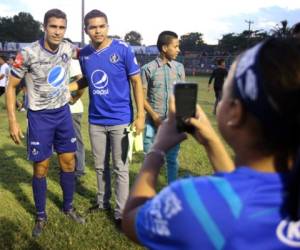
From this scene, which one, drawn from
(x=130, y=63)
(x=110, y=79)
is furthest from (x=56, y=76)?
(x=130, y=63)

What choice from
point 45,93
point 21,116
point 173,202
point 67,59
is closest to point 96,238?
point 45,93

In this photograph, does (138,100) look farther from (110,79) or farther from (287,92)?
(287,92)

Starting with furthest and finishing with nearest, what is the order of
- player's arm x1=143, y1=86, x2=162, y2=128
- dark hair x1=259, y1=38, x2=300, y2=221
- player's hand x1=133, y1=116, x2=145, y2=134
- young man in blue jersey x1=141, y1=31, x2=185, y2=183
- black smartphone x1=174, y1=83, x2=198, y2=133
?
young man in blue jersey x1=141, y1=31, x2=185, y2=183 < player's arm x1=143, y1=86, x2=162, y2=128 < player's hand x1=133, y1=116, x2=145, y2=134 < black smartphone x1=174, y1=83, x2=198, y2=133 < dark hair x1=259, y1=38, x2=300, y2=221

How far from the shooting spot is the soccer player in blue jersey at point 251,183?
1120mm

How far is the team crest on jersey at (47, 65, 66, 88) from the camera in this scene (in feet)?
14.8

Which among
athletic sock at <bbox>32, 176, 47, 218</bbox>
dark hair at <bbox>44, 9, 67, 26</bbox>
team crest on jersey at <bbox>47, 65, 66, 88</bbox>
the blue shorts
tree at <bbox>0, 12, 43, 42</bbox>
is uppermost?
tree at <bbox>0, 12, 43, 42</bbox>

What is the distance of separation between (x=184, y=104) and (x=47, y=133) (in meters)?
3.25

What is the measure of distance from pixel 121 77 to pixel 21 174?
9.18 ft

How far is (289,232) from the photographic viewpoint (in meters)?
1.19

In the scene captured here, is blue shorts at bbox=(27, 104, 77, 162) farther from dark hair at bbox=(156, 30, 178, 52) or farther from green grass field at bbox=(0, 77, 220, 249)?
dark hair at bbox=(156, 30, 178, 52)

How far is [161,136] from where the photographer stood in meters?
1.50

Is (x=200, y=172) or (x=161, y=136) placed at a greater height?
(x=161, y=136)

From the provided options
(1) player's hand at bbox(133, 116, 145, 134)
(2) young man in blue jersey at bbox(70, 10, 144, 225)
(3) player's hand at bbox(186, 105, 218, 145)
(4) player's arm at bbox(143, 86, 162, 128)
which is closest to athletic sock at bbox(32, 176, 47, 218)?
(2) young man in blue jersey at bbox(70, 10, 144, 225)

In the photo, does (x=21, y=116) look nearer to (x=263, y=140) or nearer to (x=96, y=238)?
(x=96, y=238)
